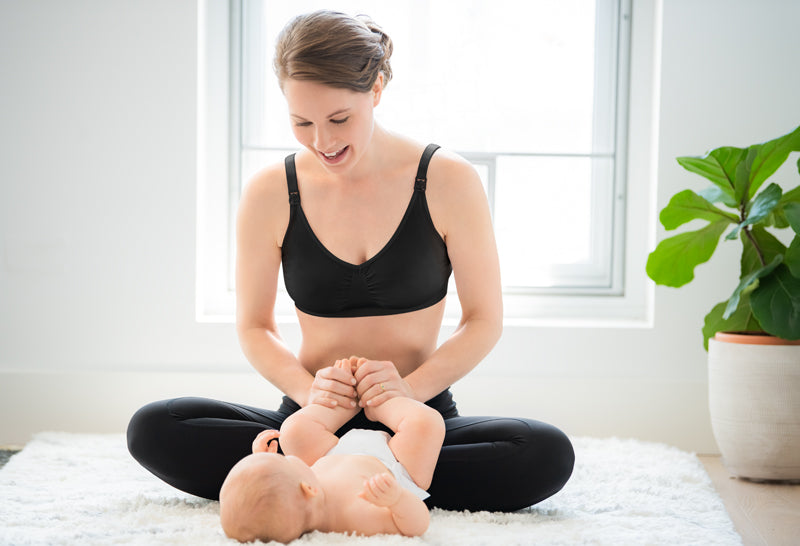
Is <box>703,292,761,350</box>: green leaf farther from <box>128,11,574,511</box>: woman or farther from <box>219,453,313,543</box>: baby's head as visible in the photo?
<box>219,453,313,543</box>: baby's head

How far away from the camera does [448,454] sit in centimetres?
170

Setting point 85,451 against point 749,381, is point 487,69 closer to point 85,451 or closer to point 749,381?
point 749,381

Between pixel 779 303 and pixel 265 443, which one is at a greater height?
pixel 779 303

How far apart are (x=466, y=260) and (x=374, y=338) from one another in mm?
282

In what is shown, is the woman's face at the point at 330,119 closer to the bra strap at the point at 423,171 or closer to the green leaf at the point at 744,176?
the bra strap at the point at 423,171

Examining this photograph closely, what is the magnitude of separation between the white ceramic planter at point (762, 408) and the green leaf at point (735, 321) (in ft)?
0.37

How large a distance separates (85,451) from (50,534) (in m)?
0.87

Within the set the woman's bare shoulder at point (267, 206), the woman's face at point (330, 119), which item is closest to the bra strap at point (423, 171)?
the woman's face at point (330, 119)

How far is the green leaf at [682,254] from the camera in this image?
7.61ft

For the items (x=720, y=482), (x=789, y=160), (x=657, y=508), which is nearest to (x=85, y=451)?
(x=657, y=508)

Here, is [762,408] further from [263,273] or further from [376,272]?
[263,273]

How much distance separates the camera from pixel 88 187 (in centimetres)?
277

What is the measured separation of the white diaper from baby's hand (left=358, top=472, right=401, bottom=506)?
18 cm

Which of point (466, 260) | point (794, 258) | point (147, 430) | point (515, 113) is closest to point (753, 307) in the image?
point (794, 258)
